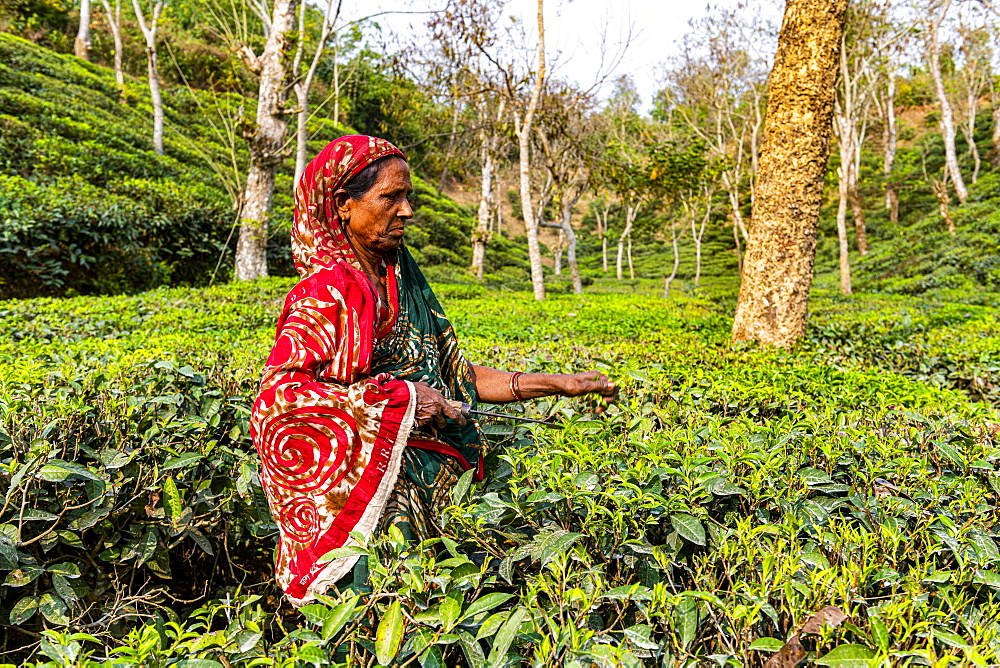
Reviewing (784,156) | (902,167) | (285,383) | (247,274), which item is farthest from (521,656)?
(902,167)

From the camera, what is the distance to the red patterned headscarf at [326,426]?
1627 millimetres

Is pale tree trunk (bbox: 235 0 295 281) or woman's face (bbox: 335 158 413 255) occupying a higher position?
pale tree trunk (bbox: 235 0 295 281)

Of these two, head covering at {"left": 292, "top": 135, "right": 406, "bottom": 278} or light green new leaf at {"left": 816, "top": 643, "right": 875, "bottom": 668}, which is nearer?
light green new leaf at {"left": 816, "top": 643, "right": 875, "bottom": 668}

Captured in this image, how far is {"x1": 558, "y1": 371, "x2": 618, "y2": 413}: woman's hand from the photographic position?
2102mm

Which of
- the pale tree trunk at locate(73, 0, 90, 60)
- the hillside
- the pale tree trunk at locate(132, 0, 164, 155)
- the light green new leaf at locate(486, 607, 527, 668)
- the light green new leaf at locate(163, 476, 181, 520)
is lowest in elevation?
the light green new leaf at locate(163, 476, 181, 520)

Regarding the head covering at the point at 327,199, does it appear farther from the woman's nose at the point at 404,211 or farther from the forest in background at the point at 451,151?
the forest in background at the point at 451,151

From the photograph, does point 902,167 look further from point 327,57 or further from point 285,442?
point 285,442

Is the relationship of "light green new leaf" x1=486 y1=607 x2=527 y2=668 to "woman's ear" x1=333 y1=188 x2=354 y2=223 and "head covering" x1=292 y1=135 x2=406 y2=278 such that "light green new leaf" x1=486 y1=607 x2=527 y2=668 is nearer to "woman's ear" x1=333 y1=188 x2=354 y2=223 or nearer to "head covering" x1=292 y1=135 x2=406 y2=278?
"head covering" x1=292 y1=135 x2=406 y2=278

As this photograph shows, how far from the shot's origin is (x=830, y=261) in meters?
26.8

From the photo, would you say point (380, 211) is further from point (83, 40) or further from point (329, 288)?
point (83, 40)

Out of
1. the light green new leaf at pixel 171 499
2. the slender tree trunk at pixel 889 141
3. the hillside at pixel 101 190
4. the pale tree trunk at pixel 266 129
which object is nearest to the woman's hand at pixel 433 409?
the light green new leaf at pixel 171 499

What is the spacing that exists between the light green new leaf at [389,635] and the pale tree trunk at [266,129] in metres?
10.7

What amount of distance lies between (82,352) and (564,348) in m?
2.90

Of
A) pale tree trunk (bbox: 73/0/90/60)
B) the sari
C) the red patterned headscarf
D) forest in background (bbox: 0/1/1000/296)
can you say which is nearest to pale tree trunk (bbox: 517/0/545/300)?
forest in background (bbox: 0/1/1000/296)
